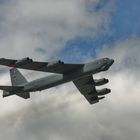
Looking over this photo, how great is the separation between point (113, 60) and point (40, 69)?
14.9 m

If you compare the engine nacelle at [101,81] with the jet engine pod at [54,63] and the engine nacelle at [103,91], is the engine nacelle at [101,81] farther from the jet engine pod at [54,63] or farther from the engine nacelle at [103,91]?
the jet engine pod at [54,63]

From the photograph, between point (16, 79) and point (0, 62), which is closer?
point (0, 62)

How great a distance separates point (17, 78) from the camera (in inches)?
4589

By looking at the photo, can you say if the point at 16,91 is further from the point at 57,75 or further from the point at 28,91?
the point at 57,75

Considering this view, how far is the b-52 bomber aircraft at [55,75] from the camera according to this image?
325 ft

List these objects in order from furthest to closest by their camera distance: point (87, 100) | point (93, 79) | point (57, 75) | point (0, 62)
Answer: point (87, 100), point (93, 79), point (57, 75), point (0, 62)

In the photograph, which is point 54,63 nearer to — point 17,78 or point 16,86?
point 16,86

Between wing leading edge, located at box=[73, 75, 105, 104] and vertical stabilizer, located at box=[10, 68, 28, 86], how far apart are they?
11748 mm

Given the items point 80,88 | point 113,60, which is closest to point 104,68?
point 113,60

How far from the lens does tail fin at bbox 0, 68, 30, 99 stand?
108m

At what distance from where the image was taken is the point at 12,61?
97.3 m

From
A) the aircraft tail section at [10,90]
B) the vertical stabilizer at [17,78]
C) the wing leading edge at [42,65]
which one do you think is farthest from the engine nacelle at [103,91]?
the aircraft tail section at [10,90]

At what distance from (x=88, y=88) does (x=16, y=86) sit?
18.3 metres

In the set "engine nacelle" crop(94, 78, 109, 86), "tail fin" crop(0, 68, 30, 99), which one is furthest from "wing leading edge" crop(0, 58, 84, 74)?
"engine nacelle" crop(94, 78, 109, 86)
